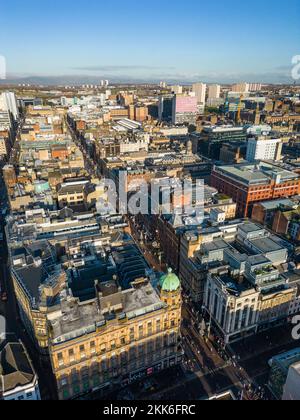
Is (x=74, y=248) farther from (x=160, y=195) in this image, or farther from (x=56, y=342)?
(x=160, y=195)

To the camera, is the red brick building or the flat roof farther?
the flat roof

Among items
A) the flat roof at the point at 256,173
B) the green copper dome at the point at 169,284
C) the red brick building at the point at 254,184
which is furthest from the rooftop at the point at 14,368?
the flat roof at the point at 256,173

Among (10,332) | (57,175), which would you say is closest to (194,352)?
(10,332)

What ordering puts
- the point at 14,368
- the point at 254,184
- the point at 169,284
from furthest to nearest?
the point at 254,184 < the point at 169,284 < the point at 14,368

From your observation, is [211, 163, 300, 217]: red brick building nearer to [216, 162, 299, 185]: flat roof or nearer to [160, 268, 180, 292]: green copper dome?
[216, 162, 299, 185]: flat roof

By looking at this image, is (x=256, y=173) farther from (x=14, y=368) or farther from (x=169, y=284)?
(x=14, y=368)

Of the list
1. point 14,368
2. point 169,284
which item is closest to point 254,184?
point 169,284

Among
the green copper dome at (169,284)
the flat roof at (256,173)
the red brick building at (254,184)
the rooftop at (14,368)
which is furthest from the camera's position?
the flat roof at (256,173)

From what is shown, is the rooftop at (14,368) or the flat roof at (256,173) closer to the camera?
the rooftop at (14,368)

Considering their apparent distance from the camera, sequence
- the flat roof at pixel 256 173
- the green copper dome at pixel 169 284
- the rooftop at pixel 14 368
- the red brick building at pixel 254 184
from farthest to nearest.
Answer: the flat roof at pixel 256 173
the red brick building at pixel 254 184
the green copper dome at pixel 169 284
the rooftop at pixel 14 368

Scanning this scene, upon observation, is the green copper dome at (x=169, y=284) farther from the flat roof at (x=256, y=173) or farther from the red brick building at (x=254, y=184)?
the flat roof at (x=256, y=173)

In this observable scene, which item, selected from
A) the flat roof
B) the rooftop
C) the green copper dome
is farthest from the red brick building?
the rooftop
